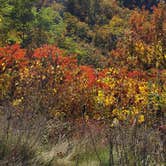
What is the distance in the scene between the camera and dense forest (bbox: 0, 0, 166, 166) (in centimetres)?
568

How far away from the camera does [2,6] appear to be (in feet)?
138

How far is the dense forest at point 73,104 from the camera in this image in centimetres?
568

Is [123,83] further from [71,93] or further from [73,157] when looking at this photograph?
[73,157]

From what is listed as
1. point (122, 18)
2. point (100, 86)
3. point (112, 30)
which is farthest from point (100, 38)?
point (100, 86)

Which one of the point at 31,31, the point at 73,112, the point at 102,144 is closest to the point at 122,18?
the point at 31,31

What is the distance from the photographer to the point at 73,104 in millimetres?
19016

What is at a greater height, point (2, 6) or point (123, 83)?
point (2, 6)

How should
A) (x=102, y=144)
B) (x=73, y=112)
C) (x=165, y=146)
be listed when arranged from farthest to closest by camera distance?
(x=73, y=112) < (x=102, y=144) < (x=165, y=146)

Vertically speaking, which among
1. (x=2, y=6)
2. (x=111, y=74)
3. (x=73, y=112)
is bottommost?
(x=73, y=112)

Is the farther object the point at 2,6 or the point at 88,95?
the point at 2,6

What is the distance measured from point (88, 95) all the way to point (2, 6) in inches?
944

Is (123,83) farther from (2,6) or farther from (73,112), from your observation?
(2,6)

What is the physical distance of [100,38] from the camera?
7094cm

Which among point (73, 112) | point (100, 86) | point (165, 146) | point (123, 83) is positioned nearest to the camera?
point (165, 146)
